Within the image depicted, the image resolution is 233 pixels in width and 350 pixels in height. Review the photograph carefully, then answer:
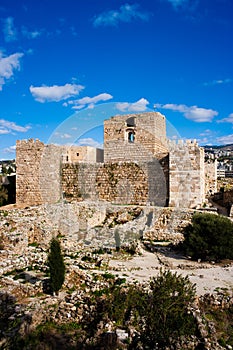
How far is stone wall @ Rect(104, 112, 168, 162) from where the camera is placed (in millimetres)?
15141

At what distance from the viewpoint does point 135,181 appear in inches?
556

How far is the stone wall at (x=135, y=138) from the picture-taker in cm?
1514

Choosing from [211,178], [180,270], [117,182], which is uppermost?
[211,178]

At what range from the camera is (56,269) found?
6.57 meters

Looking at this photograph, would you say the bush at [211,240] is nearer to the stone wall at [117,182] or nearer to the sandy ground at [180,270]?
the sandy ground at [180,270]

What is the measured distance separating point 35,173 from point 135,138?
548cm

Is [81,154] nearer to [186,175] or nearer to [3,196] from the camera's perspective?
[3,196]

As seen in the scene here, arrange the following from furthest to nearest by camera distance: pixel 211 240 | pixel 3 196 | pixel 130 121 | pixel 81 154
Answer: pixel 81 154 → pixel 130 121 → pixel 3 196 → pixel 211 240

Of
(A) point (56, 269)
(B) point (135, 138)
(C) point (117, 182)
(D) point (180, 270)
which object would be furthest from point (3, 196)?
(D) point (180, 270)

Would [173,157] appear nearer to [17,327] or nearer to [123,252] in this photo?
[123,252]

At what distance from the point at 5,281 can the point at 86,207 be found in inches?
277

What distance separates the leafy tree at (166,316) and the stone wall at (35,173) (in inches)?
402

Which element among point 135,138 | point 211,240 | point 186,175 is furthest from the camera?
point 135,138

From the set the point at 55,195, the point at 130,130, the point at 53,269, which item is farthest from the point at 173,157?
the point at 53,269
